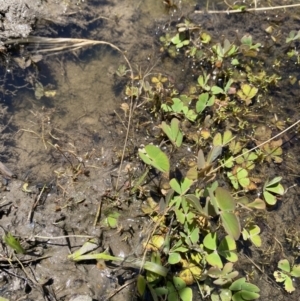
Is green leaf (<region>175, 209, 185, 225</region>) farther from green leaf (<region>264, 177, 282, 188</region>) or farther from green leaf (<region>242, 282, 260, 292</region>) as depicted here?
green leaf (<region>264, 177, 282, 188</region>)

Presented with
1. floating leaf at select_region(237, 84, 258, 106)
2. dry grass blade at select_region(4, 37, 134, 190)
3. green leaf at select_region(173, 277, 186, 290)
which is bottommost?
green leaf at select_region(173, 277, 186, 290)

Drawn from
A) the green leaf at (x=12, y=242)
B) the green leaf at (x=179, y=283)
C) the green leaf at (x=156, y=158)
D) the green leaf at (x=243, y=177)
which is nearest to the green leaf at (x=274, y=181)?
the green leaf at (x=243, y=177)

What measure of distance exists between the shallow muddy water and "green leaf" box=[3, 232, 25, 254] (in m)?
0.13

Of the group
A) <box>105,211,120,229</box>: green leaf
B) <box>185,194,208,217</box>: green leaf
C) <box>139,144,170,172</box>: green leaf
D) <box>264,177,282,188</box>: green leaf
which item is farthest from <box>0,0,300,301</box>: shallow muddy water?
<box>185,194,208,217</box>: green leaf

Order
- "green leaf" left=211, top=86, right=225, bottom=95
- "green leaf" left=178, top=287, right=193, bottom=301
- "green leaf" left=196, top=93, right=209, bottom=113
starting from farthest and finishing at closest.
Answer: "green leaf" left=211, top=86, right=225, bottom=95, "green leaf" left=196, top=93, right=209, bottom=113, "green leaf" left=178, top=287, right=193, bottom=301

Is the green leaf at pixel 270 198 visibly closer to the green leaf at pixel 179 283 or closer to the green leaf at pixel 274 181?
the green leaf at pixel 274 181

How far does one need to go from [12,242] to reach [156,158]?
0.98m

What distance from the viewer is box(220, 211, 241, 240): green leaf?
89.8 inches

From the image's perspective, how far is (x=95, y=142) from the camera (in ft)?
9.58

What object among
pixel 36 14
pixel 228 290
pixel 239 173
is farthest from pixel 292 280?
pixel 36 14

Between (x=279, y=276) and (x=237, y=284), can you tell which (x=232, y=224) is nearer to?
(x=237, y=284)

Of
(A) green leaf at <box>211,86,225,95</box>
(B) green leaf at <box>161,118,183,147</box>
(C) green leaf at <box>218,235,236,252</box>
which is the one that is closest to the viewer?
(C) green leaf at <box>218,235,236,252</box>

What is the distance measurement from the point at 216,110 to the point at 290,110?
598 mm

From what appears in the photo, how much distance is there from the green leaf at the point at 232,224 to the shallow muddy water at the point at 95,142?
45cm
